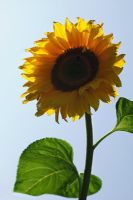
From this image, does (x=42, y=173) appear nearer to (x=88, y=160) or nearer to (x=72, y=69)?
(x=88, y=160)

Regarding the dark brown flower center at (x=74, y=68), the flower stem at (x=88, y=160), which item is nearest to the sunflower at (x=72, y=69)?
the dark brown flower center at (x=74, y=68)

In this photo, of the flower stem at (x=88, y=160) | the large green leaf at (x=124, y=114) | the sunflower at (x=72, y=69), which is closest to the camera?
the flower stem at (x=88, y=160)

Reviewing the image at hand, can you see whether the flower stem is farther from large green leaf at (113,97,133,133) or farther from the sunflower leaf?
large green leaf at (113,97,133,133)

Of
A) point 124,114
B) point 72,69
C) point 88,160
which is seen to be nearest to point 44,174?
point 88,160

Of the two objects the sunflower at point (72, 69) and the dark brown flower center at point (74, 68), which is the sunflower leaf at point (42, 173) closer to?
the sunflower at point (72, 69)

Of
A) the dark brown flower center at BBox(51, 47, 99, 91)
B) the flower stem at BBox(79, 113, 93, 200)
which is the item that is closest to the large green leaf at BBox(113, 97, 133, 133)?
the dark brown flower center at BBox(51, 47, 99, 91)

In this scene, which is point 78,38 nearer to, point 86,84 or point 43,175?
point 86,84

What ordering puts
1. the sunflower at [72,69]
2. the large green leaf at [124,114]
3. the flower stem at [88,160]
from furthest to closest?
the large green leaf at [124,114] → the sunflower at [72,69] → the flower stem at [88,160]
